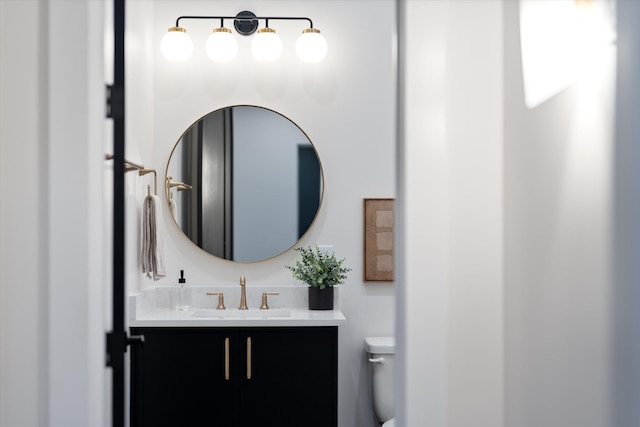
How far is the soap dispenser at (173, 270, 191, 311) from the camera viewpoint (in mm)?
3499

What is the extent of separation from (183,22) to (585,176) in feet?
9.26

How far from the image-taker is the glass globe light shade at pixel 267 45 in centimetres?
344

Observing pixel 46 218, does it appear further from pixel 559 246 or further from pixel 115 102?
pixel 559 246

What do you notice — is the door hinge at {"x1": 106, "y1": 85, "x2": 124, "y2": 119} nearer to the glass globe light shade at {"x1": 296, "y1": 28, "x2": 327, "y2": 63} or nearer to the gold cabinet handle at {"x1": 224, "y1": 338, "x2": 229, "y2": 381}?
the gold cabinet handle at {"x1": 224, "y1": 338, "x2": 229, "y2": 381}

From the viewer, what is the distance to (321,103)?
3.58 meters

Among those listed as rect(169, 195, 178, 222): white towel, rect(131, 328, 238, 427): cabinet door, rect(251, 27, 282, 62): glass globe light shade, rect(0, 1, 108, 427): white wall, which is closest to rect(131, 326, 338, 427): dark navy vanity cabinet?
rect(131, 328, 238, 427): cabinet door

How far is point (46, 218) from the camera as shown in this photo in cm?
153

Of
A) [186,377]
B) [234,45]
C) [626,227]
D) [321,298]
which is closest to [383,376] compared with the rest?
[321,298]

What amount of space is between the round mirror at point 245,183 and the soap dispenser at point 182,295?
0.64 ft

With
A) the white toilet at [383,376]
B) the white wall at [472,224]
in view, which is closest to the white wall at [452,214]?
the white wall at [472,224]

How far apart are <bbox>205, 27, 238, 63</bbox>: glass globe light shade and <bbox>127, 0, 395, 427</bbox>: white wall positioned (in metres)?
0.12

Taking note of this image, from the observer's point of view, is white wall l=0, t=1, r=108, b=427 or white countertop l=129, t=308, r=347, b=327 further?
white countertop l=129, t=308, r=347, b=327

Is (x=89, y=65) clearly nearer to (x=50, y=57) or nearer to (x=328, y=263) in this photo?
(x=50, y=57)

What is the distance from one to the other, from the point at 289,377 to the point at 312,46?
157 centimetres
